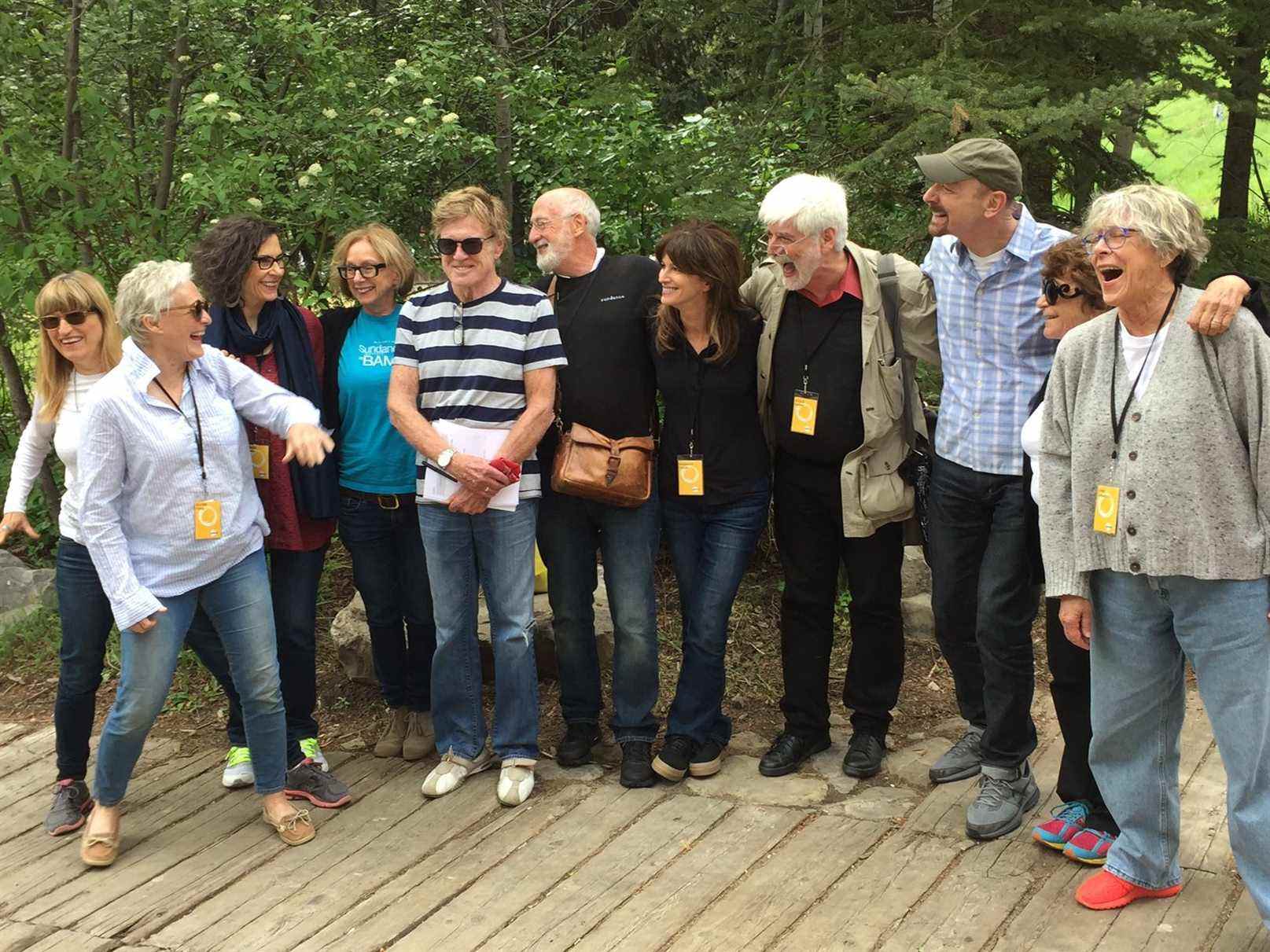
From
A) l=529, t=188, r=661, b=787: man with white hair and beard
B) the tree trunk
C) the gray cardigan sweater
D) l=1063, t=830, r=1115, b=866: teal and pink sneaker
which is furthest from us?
the tree trunk

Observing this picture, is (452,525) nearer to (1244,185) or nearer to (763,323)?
(763,323)

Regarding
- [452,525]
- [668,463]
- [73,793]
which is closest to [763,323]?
[668,463]

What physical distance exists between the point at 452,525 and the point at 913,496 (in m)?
1.59

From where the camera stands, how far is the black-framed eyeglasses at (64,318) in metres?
4.50

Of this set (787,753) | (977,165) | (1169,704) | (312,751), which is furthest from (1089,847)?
(312,751)

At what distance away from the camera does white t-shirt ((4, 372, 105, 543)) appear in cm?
444

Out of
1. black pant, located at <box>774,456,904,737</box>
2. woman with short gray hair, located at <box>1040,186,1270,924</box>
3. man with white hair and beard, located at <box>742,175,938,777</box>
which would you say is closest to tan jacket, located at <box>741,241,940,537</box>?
man with white hair and beard, located at <box>742,175,938,777</box>

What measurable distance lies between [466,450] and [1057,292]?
1.97 m

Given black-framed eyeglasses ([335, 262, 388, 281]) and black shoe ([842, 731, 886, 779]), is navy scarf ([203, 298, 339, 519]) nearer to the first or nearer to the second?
black-framed eyeglasses ([335, 262, 388, 281])

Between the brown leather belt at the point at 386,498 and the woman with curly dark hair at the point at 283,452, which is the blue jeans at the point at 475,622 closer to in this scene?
the brown leather belt at the point at 386,498

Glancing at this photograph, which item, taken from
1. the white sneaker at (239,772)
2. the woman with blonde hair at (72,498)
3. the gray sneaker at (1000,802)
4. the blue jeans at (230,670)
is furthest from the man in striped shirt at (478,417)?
the gray sneaker at (1000,802)

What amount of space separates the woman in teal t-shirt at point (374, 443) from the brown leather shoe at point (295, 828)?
713 mm

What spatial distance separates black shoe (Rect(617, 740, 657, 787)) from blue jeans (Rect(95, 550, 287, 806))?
121 cm

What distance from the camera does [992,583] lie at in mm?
4168
